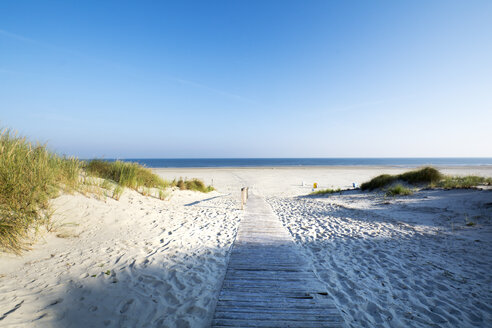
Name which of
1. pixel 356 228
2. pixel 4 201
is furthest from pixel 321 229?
pixel 4 201

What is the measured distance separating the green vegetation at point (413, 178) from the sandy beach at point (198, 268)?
702 cm

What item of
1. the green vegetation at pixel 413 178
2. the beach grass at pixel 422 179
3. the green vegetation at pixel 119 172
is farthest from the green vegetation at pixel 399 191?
the green vegetation at pixel 119 172

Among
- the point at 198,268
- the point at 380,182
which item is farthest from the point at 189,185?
the point at 380,182

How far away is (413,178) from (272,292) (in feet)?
49.2

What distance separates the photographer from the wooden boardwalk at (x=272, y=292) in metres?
2.80

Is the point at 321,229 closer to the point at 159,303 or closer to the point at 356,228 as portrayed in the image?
the point at 356,228

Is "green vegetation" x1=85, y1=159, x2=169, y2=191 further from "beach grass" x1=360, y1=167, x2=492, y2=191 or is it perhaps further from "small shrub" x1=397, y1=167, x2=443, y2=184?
"small shrub" x1=397, y1=167, x2=443, y2=184

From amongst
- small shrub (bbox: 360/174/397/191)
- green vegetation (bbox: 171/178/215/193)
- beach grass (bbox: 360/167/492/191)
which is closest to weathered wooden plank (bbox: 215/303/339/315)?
green vegetation (bbox: 171/178/215/193)

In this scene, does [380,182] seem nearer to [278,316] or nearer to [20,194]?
[278,316]

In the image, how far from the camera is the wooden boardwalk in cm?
280

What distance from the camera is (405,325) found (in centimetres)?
272

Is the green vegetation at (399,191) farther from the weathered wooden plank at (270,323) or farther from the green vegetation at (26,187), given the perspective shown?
the green vegetation at (26,187)

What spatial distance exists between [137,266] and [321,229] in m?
5.19

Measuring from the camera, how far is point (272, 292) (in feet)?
11.0
